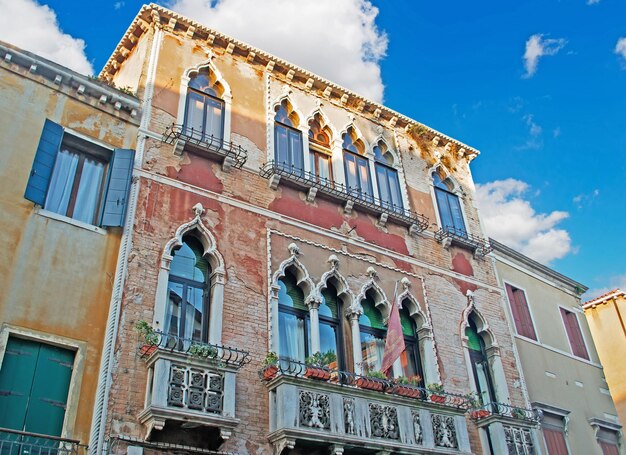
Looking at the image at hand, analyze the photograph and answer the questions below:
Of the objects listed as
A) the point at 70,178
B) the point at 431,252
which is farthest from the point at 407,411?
the point at 70,178

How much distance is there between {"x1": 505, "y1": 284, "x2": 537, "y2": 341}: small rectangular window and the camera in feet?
52.9

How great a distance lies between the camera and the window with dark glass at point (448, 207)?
16.2 m

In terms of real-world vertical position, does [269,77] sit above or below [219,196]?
above

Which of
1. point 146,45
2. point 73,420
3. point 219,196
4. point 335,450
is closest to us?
point 73,420

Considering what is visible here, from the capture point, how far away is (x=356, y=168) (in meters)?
15.2

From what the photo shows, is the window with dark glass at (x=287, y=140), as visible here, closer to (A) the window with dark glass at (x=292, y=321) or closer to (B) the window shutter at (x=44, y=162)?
(A) the window with dark glass at (x=292, y=321)

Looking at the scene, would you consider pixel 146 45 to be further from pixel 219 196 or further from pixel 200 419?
pixel 200 419

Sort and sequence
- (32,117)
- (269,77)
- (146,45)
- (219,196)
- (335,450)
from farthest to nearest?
(269,77) < (146,45) < (219,196) < (32,117) < (335,450)

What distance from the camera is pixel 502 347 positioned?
14.8 meters

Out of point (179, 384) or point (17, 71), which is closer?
point (179, 384)

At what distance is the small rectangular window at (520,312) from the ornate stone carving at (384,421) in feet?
20.0

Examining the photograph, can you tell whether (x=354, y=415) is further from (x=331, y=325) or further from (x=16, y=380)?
(x=16, y=380)

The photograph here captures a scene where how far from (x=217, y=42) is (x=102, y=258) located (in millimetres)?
5983

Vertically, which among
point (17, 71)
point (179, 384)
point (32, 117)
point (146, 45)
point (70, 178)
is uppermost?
point (146, 45)
